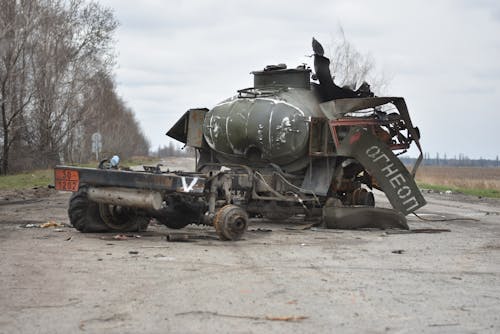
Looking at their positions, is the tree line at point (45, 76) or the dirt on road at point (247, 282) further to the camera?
the tree line at point (45, 76)

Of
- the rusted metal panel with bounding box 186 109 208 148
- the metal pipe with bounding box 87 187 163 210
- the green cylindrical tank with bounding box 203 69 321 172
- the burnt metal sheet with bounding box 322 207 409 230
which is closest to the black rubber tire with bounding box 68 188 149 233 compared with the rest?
the metal pipe with bounding box 87 187 163 210

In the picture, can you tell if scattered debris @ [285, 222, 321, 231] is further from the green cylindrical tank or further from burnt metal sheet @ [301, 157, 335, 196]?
the green cylindrical tank

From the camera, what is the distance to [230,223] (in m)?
10.6

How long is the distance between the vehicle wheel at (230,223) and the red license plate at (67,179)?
2002 millimetres

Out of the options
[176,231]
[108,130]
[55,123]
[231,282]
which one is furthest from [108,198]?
[108,130]

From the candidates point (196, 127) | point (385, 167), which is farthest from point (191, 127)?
point (385, 167)

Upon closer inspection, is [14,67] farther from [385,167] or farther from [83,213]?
[385,167]

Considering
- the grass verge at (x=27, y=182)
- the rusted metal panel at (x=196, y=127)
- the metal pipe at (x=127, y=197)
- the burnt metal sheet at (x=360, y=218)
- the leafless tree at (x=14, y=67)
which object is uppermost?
the leafless tree at (x=14, y=67)

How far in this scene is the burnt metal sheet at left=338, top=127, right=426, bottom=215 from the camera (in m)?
12.9

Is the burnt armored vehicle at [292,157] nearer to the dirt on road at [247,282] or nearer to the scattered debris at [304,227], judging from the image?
the scattered debris at [304,227]

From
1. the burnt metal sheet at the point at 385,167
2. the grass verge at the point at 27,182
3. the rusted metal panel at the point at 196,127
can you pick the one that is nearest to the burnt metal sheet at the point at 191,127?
the rusted metal panel at the point at 196,127

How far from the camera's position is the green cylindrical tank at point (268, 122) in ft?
43.1

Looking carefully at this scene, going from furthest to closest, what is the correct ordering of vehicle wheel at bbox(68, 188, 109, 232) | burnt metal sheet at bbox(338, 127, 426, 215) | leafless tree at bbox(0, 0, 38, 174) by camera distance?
leafless tree at bbox(0, 0, 38, 174), burnt metal sheet at bbox(338, 127, 426, 215), vehicle wheel at bbox(68, 188, 109, 232)

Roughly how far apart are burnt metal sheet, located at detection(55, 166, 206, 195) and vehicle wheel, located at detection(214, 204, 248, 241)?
44 cm
